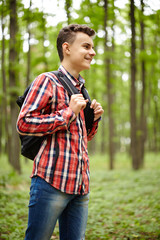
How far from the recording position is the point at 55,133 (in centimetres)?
170

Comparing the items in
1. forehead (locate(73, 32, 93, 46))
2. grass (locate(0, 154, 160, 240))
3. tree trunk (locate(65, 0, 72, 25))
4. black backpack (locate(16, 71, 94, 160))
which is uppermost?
tree trunk (locate(65, 0, 72, 25))

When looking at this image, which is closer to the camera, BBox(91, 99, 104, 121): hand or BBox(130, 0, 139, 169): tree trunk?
BBox(91, 99, 104, 121): hand

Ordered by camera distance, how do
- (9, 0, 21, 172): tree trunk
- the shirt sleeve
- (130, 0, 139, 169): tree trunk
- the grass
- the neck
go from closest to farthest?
the shirt sleeve, the neck, the grass, (9, 0, 21, 172): tree trunk, (130, 0, 139, 169): tree trunk

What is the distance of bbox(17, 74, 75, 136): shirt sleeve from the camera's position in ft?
5.21

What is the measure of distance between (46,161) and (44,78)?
2.11ft

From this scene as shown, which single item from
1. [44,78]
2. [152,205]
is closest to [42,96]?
[44,78]

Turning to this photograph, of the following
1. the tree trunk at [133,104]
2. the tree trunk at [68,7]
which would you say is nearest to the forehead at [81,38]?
the tree trunk at [68,7]

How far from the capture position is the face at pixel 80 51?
1.87 metres

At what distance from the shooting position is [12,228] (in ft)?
13.3

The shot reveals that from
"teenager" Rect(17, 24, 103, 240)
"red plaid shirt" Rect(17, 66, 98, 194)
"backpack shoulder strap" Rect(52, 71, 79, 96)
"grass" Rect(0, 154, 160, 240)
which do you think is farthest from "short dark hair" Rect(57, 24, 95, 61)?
"grass" Rect(0, 154, 160, 240)

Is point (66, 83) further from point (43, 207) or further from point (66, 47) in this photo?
point (43, 207)

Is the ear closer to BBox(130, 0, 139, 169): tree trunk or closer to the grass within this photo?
the grass

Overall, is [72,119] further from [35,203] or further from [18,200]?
[18,200]

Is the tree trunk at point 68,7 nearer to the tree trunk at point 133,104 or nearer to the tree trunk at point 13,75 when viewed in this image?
the tree trunk at point 13,75
